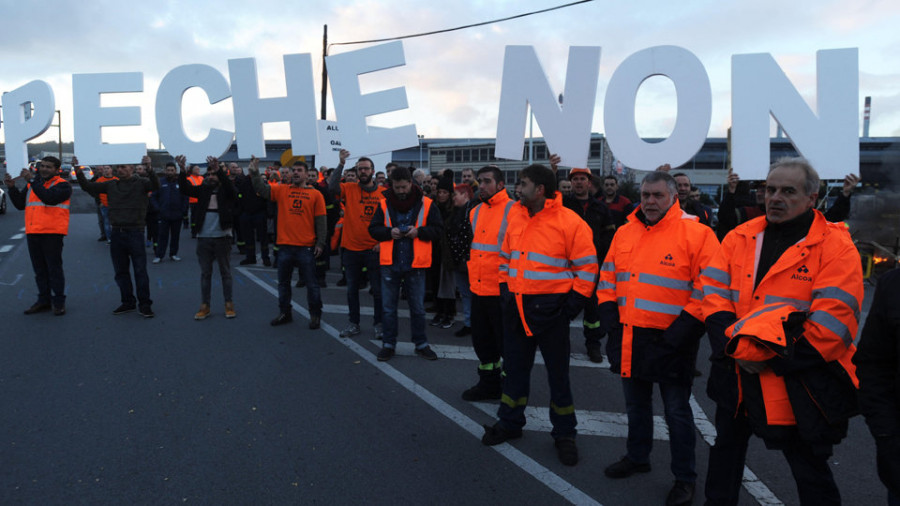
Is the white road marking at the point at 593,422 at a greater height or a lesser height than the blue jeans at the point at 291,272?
lesser

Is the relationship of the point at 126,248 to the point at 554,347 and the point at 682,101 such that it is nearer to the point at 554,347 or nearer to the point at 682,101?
the point at 554,347

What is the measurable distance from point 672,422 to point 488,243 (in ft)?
6.93

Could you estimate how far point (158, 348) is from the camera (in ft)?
19.9

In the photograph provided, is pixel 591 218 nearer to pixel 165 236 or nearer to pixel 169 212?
pixel 169 212

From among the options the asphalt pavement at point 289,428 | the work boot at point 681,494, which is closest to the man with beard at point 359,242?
the asphalt pavement at point 289,428

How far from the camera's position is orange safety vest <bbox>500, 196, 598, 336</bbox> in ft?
12.4

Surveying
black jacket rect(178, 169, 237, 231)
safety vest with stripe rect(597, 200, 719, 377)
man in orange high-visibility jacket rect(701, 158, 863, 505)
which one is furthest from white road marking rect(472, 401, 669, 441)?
black jacket rect(178, 169, 237, 231)

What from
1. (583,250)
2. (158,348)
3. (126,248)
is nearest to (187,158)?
(126,248)

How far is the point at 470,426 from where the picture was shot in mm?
4273

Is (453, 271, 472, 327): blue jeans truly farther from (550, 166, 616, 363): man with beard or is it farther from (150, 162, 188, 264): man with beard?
(150, 162, 188, 264): man with beard

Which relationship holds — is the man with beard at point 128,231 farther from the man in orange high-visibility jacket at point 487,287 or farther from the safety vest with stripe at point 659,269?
the safety vest with stripe at point 659,269

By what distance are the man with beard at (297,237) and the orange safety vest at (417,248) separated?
59.0 inches

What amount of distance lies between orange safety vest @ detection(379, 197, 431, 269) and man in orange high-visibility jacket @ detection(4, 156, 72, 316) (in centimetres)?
458

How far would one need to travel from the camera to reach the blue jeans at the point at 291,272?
7.12 m
